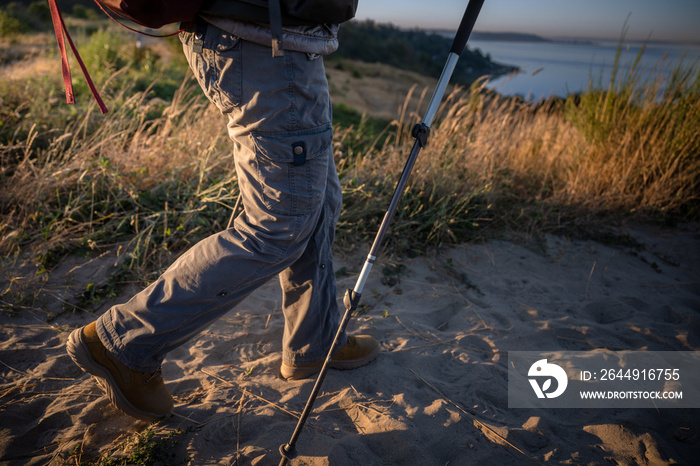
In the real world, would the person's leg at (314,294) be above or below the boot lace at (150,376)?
above

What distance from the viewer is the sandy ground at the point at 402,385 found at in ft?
5.49

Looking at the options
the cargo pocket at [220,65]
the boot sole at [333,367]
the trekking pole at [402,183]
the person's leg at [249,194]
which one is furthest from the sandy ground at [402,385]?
the cargo pocket at [220,65]

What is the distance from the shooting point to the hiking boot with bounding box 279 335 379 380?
6.45ft

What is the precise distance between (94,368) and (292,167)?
1.06m

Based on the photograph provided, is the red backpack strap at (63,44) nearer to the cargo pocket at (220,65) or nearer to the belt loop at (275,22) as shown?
the cargo pocket at (220,65)

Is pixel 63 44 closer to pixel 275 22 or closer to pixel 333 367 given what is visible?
pixel 275 22

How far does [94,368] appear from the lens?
61.4 inches

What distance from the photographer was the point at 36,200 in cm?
301

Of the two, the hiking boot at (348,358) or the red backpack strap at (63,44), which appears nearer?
the red backpack strap at (63,44)

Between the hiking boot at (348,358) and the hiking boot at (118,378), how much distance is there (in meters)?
0.54

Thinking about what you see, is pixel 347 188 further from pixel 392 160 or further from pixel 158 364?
pixel 158 364

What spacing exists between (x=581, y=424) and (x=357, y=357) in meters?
1.05

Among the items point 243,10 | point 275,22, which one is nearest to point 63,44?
point 243,10
